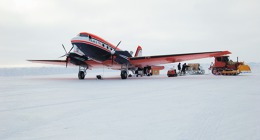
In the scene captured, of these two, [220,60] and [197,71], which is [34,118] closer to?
[220,60]

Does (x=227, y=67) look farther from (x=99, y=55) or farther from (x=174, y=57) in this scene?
(x=99, y=55)

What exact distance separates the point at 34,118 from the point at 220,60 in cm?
2801

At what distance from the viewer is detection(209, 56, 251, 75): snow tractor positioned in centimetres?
2720

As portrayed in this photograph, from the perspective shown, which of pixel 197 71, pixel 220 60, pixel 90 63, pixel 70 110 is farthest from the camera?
pixel 197 71

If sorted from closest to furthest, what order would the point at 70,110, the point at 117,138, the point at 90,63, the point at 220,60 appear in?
the point at 117,138 → the point at 70,110 → the point at 90,63 → the point at 220,60

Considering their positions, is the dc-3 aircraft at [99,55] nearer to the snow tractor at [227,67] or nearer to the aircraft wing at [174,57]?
the aircraft wing at [174,57]

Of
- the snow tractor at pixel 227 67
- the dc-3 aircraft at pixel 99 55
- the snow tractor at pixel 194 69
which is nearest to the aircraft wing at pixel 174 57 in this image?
the dc-3 aircraft at pixel 99 55

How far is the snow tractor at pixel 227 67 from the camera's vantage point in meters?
27.2

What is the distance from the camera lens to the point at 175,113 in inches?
201

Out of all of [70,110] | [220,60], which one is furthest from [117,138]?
[220,60]

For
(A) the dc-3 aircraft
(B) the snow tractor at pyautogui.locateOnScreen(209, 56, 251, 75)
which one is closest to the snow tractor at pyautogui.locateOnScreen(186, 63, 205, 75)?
(B) the snow tractor at pyautogui.locateOnScreen(209, 56, 251, 75)

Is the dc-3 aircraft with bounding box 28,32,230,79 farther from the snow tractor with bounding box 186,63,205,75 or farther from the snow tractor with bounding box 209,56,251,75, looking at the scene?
the snow tractor with bounding box 186,63,205,75

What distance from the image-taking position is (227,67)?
27766mm

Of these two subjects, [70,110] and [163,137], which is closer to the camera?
[163,137]
